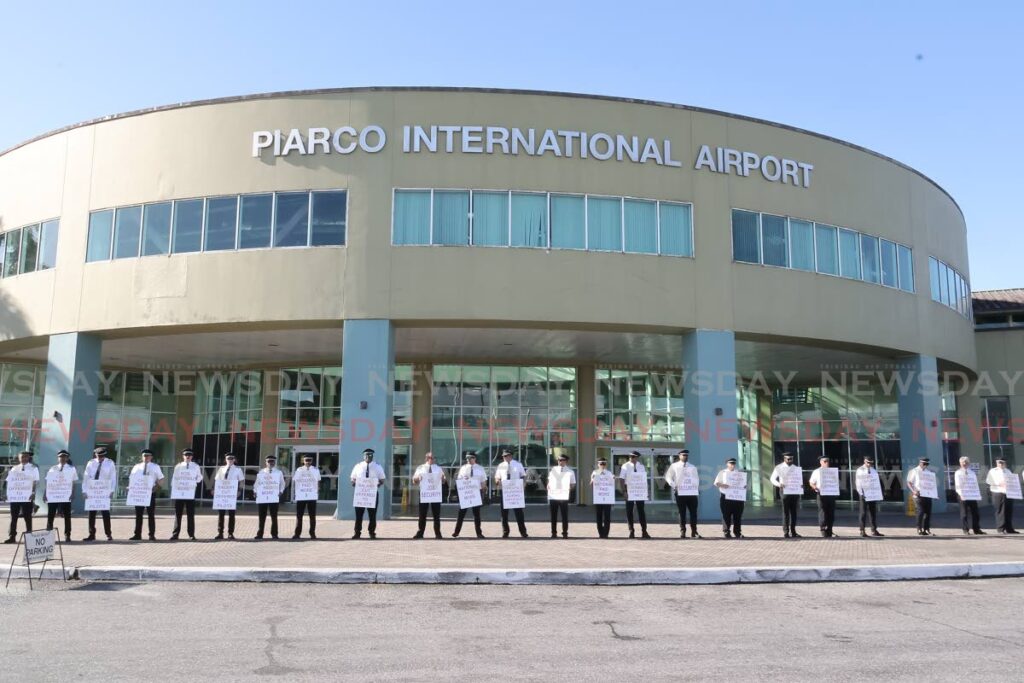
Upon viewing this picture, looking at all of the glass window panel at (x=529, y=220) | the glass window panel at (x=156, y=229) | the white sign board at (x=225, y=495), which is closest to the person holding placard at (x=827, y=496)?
the glass window panel at (x=529, y=220)

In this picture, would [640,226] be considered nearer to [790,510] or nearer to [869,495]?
[790,510]

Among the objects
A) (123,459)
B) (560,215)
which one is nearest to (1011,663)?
(560,215)

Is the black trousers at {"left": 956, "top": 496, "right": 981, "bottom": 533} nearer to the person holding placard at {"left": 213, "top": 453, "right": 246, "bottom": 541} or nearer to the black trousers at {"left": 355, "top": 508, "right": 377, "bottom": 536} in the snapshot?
the black trousers at {"left": 355, "top": 508, "right": 377, "bottom": 536}

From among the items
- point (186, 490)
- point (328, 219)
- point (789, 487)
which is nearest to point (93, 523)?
point (186, 490)

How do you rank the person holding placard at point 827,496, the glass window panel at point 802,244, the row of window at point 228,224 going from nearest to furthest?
the person holding placard at point 827,496 < the row of window at point 228,224 < the glass window panel at point 802,244

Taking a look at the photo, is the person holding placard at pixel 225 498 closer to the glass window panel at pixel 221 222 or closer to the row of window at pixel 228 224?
the row of window at pixel 228 224

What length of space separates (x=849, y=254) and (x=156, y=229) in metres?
18.5

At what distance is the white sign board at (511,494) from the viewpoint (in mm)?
16688

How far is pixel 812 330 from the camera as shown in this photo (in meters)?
22.0

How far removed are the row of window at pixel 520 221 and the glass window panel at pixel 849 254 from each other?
5589 mm

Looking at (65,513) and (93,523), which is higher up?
(65,513)

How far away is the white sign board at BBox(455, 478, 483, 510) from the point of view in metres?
16.5

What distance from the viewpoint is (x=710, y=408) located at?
67.3 feet

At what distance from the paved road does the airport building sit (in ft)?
30.4
